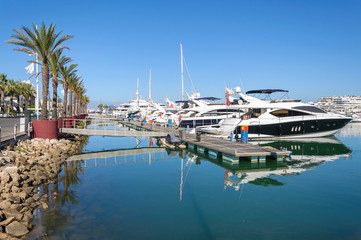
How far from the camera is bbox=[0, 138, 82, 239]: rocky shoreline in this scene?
7.95m

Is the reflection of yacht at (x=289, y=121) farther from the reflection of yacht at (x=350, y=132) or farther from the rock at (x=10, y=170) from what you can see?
the rock at (x=10, y=170)

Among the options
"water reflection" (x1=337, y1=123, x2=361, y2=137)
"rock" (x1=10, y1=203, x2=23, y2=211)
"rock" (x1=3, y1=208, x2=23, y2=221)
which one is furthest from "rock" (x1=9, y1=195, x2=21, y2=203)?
"water reflection" (x1=337, y1=123, x2=361, y2=137)

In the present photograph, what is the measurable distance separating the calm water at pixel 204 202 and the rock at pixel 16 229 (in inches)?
14.2

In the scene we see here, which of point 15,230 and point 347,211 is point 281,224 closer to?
point 347,211

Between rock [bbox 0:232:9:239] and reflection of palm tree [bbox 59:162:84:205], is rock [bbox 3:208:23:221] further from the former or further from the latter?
reflection of palm tree [bbox 59:162:84:205]

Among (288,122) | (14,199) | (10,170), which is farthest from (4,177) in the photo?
(288,122)

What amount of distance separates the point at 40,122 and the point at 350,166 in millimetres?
24605

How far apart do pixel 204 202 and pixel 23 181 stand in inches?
325

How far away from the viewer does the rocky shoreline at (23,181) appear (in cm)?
795

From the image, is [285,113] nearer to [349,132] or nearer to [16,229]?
[349,132]

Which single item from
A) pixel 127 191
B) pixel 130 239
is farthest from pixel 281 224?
pixel 127 191

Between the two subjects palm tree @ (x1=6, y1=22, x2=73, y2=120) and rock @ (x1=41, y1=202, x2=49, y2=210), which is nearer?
rock @ (x1=41, y1=202, x2=49, y2=210)

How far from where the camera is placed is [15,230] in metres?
7.65

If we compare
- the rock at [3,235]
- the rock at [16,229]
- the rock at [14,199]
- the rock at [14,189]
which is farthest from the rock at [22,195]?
the rock at [3,235]
